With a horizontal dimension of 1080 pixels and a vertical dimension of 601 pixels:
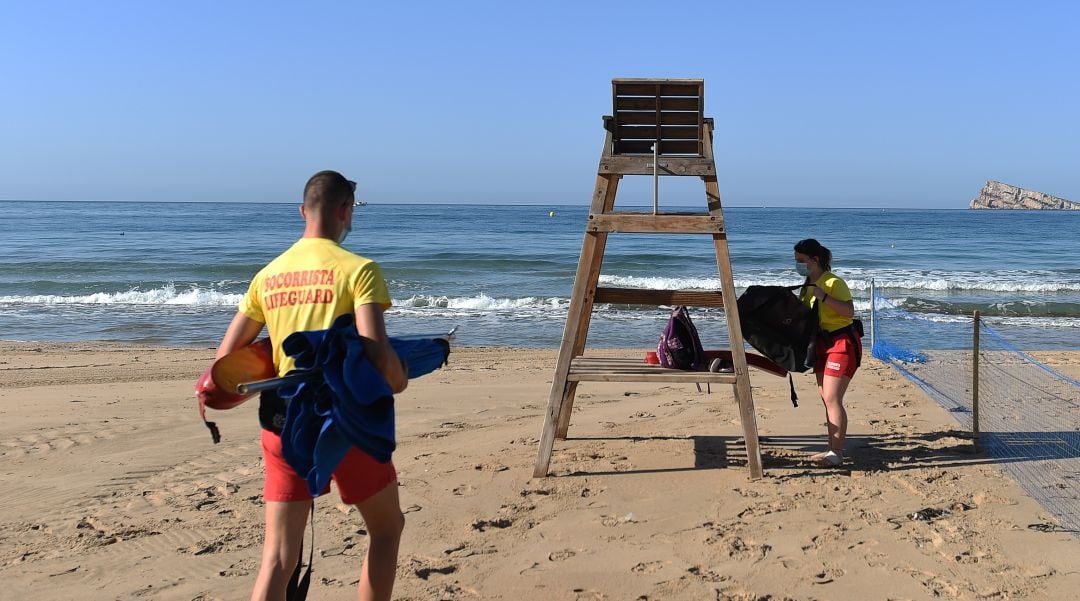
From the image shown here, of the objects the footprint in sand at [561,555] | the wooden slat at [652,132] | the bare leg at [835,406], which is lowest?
the footprint in sand at [561,555]

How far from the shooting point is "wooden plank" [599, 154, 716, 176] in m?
5.34

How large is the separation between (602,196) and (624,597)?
2.50 metres

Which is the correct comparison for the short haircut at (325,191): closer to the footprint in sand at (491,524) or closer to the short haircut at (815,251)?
the footprint in sand at (491,524)

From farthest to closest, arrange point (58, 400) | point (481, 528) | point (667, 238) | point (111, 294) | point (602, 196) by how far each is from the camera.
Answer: point (667, 238) < point (111, 294) < point (58, 400) < point (602, 196) < point (481, 528)

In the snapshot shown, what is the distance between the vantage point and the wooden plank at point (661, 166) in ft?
17.5

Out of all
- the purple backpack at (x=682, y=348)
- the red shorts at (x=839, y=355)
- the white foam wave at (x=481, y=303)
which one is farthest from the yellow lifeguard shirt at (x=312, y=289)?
the white foam wave at (x=481, y=303)

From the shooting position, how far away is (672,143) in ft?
18.0

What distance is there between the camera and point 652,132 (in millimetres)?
5473

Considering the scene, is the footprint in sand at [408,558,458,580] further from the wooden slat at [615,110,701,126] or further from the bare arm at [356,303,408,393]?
the wooden slat at [615,110,701,126]

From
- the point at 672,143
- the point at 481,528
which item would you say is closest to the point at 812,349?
the point at 672,143

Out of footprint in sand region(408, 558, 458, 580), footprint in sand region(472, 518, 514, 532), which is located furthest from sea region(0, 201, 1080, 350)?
footprint in sand region(408, 558, 458, 580)

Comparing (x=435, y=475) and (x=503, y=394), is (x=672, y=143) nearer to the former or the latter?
(x=435, y=475)

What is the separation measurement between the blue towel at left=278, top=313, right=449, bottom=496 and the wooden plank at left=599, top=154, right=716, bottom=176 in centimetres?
302

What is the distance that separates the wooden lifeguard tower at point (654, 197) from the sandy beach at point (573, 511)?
577 mm
